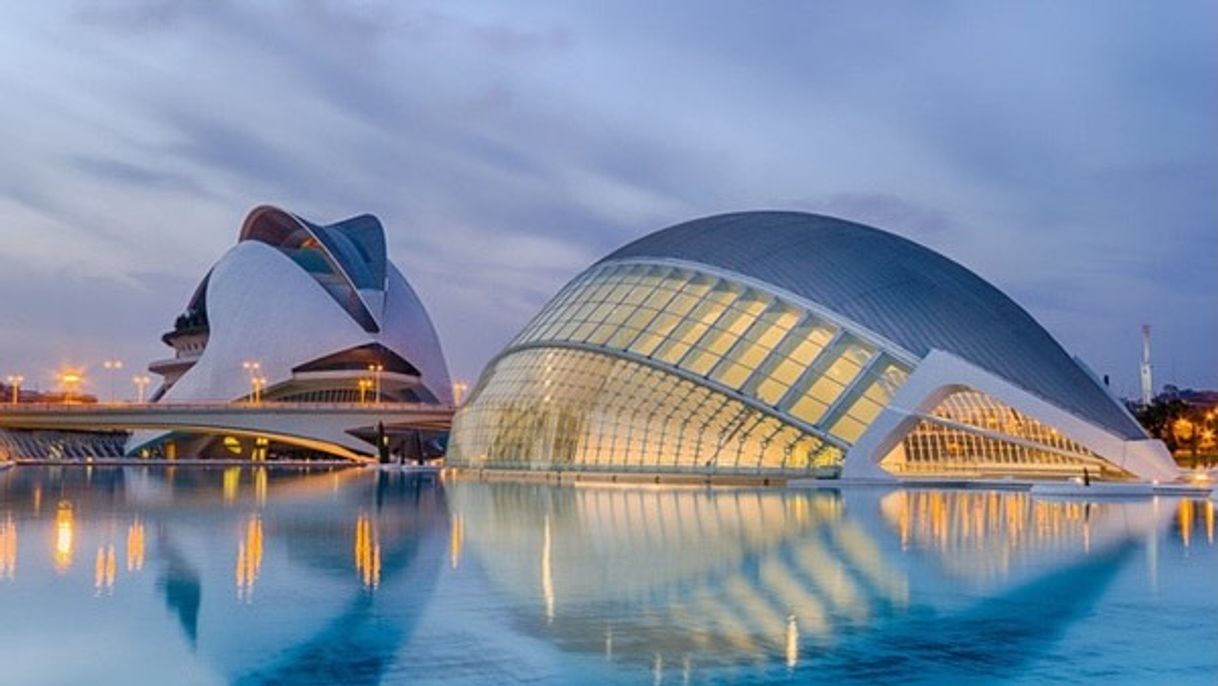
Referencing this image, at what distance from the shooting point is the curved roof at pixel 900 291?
38875 millimetres

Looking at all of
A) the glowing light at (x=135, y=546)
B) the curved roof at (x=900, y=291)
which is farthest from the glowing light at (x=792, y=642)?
the curved roof at (x=900, y=291)

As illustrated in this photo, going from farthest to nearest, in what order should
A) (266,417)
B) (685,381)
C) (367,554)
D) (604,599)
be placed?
(266,417)
(685,381)
(367,554)
(604,599)

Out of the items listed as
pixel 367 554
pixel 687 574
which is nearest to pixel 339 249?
pixel 367 554

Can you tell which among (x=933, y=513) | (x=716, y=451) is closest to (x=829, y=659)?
(x=933, y=513)

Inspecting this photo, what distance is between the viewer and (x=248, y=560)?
1516 centimetres

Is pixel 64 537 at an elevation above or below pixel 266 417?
Result: below

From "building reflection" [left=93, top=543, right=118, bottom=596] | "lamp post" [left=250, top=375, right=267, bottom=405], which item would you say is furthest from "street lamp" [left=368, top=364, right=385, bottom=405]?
"building reflection" [left=93, top=543, right=118, bottom=596]

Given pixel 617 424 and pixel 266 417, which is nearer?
pixel 617 424

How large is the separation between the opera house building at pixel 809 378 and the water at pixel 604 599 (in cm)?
1462

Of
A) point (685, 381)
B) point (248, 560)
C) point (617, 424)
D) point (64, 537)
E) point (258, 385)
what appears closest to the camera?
point (248, 560)

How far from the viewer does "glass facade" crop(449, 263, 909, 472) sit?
37.6 metres

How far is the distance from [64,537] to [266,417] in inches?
2545

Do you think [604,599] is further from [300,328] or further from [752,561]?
[300,328]

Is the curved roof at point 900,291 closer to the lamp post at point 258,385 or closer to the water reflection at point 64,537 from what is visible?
the water reflection at point 64,537
